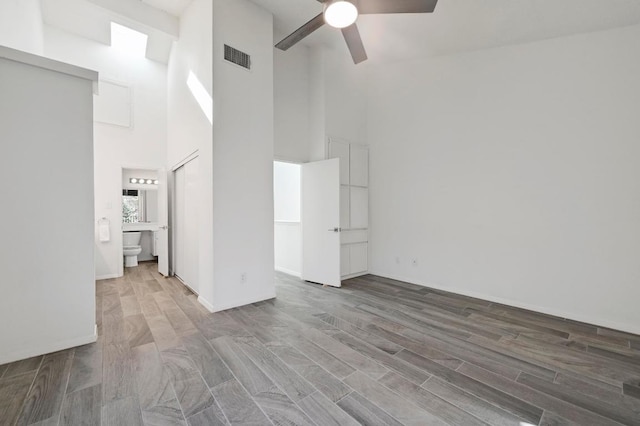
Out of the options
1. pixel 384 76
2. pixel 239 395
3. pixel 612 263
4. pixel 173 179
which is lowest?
pixel 239 395

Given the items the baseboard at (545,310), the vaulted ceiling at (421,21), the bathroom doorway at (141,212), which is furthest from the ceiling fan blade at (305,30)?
the bathroom doorway at (141,212)

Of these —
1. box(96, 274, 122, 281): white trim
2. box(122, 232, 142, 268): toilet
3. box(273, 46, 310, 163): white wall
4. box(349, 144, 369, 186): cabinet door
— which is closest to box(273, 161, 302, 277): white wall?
box(273, 46, 310, 163): white wall

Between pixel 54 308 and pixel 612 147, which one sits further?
pixel 612 147

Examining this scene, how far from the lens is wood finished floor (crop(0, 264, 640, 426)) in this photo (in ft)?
5.21

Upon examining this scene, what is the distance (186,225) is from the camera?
4219mm

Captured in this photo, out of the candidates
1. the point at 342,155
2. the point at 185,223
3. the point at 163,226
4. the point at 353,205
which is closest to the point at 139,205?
the point at 163,226

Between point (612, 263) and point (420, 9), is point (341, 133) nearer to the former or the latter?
point (420, 9)


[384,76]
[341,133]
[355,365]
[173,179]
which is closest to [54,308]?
[355,365]

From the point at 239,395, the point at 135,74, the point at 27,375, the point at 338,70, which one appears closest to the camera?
the point at 239,395

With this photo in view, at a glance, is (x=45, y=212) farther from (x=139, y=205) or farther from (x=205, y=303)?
(x=139, y=205)

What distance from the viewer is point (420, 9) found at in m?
2.15

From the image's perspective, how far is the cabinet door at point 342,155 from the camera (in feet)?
15.2

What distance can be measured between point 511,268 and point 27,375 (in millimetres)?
4905

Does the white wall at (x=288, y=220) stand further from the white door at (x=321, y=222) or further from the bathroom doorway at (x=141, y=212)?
the bathroom doorway at (x=141, y=212)
